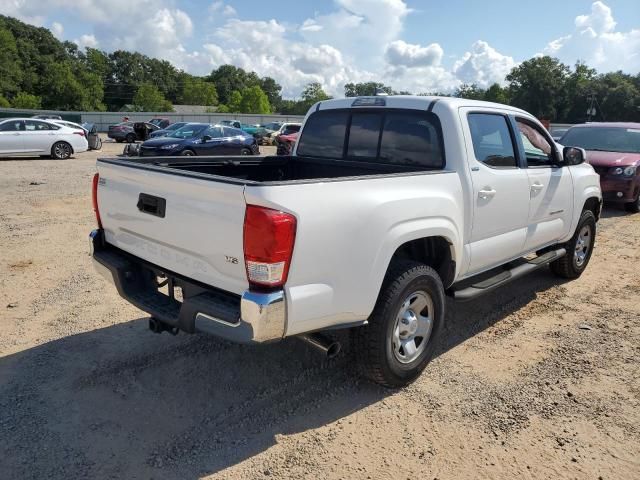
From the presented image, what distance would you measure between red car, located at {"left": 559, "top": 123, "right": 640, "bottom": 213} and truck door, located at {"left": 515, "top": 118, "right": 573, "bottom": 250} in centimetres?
569

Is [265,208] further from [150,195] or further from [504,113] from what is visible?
[504,113]

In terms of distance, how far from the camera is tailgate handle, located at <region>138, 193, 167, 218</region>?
122 inches

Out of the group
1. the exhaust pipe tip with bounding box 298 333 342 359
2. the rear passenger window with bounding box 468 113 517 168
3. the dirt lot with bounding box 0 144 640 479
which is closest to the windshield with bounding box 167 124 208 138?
the dirt lot with bounding box 0 144 640 479

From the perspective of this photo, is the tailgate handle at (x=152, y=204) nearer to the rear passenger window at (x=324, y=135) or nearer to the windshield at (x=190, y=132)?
the rear passenger window at (x=324, y=135)

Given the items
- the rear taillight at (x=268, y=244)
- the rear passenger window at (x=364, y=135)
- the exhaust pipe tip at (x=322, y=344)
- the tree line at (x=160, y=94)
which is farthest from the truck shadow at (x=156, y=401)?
the tree line at (x=160, y=94)

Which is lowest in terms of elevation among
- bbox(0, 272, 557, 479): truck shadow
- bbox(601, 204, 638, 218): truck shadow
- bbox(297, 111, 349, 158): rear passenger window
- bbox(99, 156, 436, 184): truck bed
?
bbox(0, 272, 557, 479): truck shadow

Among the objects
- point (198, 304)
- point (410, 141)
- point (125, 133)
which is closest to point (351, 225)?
point (198, 304)

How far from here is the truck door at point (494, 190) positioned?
3.96 metres

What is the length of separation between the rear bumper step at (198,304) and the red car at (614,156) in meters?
9.54

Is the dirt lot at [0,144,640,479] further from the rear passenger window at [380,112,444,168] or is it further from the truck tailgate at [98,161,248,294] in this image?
the rear passenger window at [380,112,444,168]

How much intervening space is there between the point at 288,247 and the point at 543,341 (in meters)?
2.89

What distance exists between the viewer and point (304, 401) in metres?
3.39

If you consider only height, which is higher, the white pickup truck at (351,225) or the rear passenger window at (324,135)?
the rear passenger window at (324,135)

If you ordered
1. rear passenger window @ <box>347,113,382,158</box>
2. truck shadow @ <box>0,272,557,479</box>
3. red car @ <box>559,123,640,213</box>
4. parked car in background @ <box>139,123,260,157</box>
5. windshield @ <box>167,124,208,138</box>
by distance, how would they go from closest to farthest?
1. truck shadow @ <box>0,272,557,479</box>
2. rear passenger window @ <box>347,113,382,158</box>
3. red car @ <box>559,123,640,213</box>
4. parked car in background @ <box>139,123,260,157</box>
5. windshield @ <box>167,124,208,138</box>
